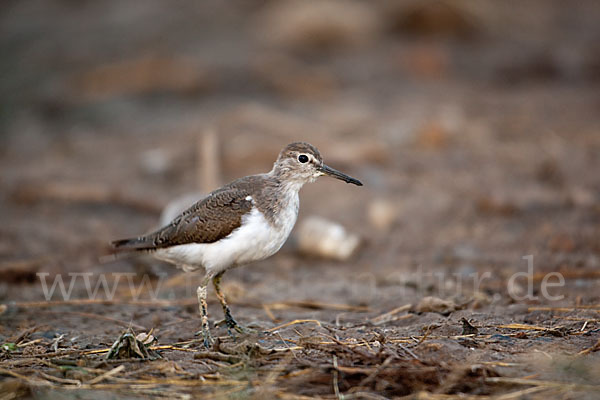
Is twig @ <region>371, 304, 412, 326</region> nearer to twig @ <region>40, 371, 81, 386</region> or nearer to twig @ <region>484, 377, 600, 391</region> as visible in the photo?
twig @ <region>484, 377, 600, 391</region>

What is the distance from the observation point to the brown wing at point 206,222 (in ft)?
18.0

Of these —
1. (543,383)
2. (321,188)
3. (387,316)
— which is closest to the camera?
(543,383)

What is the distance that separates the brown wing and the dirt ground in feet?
2.55

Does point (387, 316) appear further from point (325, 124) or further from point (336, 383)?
point (325, 124)

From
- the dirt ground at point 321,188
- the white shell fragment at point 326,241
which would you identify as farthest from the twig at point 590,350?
the white shell fragment at point 326,241

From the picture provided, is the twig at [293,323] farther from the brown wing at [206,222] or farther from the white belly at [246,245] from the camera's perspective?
the brown wing at [206,222]

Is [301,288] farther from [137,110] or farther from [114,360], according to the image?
[137,110]

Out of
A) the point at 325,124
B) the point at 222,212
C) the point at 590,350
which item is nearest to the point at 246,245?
the point at 222,212

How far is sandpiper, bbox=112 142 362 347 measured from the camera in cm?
533

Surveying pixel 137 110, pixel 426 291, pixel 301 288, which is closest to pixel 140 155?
pixel 137 110

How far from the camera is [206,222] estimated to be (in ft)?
18.4

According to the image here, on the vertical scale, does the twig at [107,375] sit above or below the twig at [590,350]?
below

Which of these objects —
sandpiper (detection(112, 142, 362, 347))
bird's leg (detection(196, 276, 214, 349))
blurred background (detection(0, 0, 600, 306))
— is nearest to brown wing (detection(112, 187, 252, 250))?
sandpiper (detection(112, 142, 362, 347))

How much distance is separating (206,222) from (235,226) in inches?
12.8
